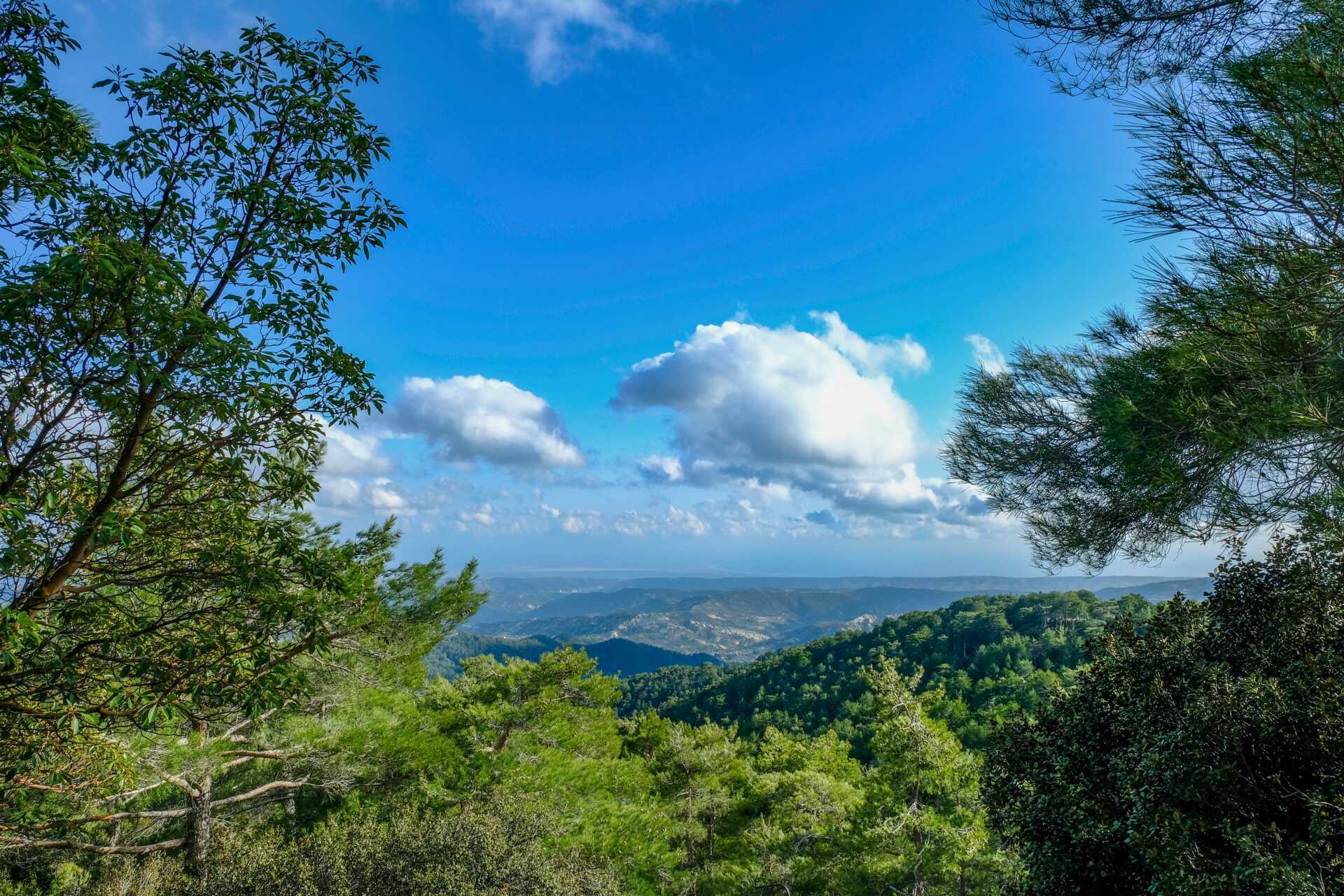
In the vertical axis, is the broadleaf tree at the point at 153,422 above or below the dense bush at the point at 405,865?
above

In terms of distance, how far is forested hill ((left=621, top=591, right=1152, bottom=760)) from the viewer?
45906 mm

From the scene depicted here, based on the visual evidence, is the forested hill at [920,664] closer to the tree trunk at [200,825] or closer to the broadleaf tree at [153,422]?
the tree trunk at [200,825]

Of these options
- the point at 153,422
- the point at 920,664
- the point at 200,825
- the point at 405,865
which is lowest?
the point at 920,664

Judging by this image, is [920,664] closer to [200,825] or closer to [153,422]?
[200,825]

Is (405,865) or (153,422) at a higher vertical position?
(153,422)

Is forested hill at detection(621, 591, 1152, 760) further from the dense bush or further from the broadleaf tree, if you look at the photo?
the broadleaf tree

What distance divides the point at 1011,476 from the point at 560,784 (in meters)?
9.28

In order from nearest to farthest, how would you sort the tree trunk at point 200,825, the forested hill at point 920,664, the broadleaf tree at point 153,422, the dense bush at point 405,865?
the broadleaf tree at point 153,422, the dense bush at point 405,865, the tree trunk at point 200,825, the forested hill at point 920,664

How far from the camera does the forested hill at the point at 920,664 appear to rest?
45.9 m

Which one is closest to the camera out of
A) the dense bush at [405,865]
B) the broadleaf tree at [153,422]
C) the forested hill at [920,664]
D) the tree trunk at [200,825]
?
the broadleaf tree at [153,422]

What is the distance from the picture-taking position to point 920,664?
152 ft

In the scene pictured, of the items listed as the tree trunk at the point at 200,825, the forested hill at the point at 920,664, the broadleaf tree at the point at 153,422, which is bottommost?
the forested hill at the point at 920,664

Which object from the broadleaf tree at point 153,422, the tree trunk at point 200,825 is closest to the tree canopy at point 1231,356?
the broadleaf tree at point 153,422

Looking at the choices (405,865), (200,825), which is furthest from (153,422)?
(200,825)
